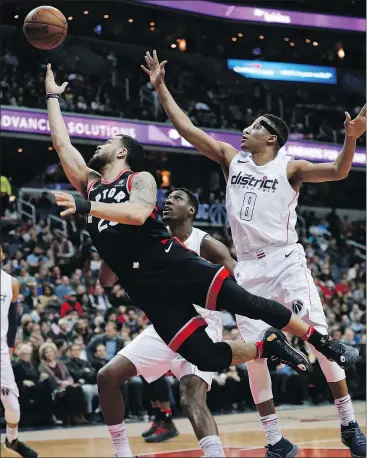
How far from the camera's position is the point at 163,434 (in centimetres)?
1078

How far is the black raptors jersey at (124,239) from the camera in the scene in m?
5.67

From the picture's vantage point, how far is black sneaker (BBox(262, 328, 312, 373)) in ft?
19.9

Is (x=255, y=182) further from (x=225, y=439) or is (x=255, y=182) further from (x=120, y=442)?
(x=225, y=439)

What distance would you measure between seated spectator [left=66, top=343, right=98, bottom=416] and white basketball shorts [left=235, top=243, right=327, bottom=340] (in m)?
6.33

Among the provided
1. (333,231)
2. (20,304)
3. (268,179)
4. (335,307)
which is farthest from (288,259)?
(333,231)

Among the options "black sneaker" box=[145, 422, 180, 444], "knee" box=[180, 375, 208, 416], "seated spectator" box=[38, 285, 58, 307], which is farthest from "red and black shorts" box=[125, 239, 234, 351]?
"seated spectator" box=[38, 285, 58, 307]

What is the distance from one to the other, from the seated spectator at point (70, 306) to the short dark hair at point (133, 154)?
9.15 meters

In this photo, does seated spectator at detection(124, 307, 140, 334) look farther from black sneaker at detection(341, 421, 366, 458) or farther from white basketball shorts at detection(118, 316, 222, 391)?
black sneaker at detection(341, 421, 366, 458)

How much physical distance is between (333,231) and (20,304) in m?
14.8

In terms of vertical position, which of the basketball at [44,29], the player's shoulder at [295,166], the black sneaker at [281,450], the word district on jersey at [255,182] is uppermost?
the basketball at [44,29]

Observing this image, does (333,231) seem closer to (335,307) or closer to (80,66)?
(335,307)

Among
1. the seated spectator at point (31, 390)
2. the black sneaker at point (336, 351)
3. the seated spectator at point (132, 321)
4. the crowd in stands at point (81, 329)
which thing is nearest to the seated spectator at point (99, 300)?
the crowd in stands at point (81, 329)

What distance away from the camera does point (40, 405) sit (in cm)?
1226

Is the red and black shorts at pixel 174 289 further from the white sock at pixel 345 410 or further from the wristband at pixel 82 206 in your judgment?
the white sock at pixel 345 410
